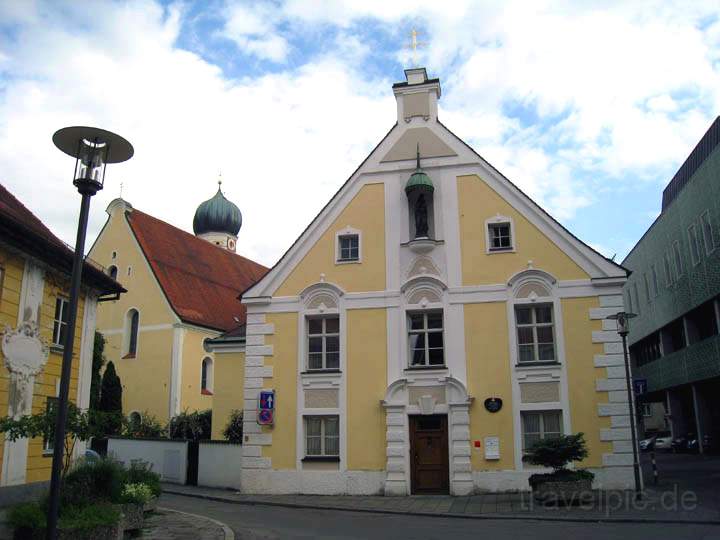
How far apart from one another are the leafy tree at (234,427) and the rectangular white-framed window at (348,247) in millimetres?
9372

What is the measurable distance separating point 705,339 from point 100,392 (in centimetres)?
3095

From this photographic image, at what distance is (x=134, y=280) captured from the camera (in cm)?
4000

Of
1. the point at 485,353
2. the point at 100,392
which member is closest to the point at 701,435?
the point at 485,353

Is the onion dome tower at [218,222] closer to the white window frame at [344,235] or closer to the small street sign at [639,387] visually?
the white window frame at [344,235]

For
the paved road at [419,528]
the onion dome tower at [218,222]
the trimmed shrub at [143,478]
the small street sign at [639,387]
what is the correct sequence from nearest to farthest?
the paved road at [419,528]
the trimmed shrub at [143,478]
the small street sign at [639,387]
the onion dome tower at [218,222]

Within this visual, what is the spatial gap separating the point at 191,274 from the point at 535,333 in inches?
1106

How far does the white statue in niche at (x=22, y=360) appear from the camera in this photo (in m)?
16.8

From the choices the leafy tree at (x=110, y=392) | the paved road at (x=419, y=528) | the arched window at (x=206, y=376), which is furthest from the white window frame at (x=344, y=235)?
the arched window at (x=206, y=376)

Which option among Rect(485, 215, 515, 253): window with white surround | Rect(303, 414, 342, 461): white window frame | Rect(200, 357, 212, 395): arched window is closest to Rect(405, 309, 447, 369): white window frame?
Rect(485, 215, 515, 253): window with white surround

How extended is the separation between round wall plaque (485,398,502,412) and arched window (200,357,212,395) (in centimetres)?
2298

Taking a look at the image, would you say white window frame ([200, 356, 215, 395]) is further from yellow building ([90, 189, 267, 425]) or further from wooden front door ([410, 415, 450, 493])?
wooden front door ([410, 415, 450, 493])

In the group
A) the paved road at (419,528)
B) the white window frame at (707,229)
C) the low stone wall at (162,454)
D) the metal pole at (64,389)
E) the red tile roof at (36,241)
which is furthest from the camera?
the white window frame at (707,229)

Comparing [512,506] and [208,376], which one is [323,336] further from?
[208,376]

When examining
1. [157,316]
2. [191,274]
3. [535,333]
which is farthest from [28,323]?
[191,274]
